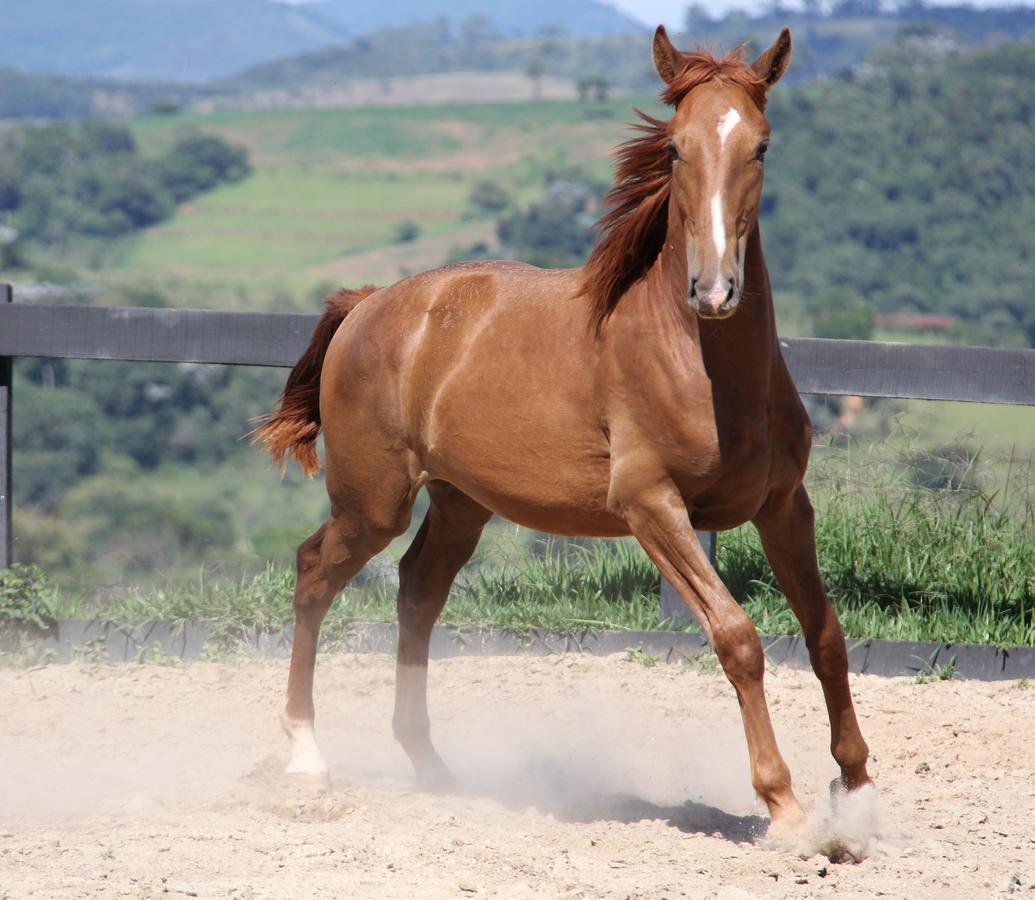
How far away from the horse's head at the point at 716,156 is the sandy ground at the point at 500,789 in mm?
1655

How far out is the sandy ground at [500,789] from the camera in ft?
12.3

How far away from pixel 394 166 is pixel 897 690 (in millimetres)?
151357

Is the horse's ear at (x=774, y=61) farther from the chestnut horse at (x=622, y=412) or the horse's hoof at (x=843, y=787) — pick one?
the horse's hoof at (x=843, y=787)

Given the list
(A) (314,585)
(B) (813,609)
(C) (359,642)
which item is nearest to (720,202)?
(B) (813,609)

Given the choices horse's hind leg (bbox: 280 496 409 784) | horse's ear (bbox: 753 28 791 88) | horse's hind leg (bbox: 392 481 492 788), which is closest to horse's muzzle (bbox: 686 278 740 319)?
horse's ear (bbox: 753 28 791 88)

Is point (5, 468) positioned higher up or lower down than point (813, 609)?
lower down

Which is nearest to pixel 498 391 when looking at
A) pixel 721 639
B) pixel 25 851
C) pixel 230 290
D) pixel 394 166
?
pixel 721 639

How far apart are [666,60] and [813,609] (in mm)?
1791

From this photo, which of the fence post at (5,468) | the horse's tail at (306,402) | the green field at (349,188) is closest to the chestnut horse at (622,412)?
the horse's tail at (306,402)

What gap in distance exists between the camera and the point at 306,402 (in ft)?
18.4

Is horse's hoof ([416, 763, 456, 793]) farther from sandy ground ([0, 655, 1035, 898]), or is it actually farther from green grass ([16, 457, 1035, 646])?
green grass ([16, 457, 1035, 646])

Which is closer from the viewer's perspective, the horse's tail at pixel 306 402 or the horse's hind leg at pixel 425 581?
the horse's hind leg at pixel 425 581

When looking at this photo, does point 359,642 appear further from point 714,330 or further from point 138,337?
point 714,330

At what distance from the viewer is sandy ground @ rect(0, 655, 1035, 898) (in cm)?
374
